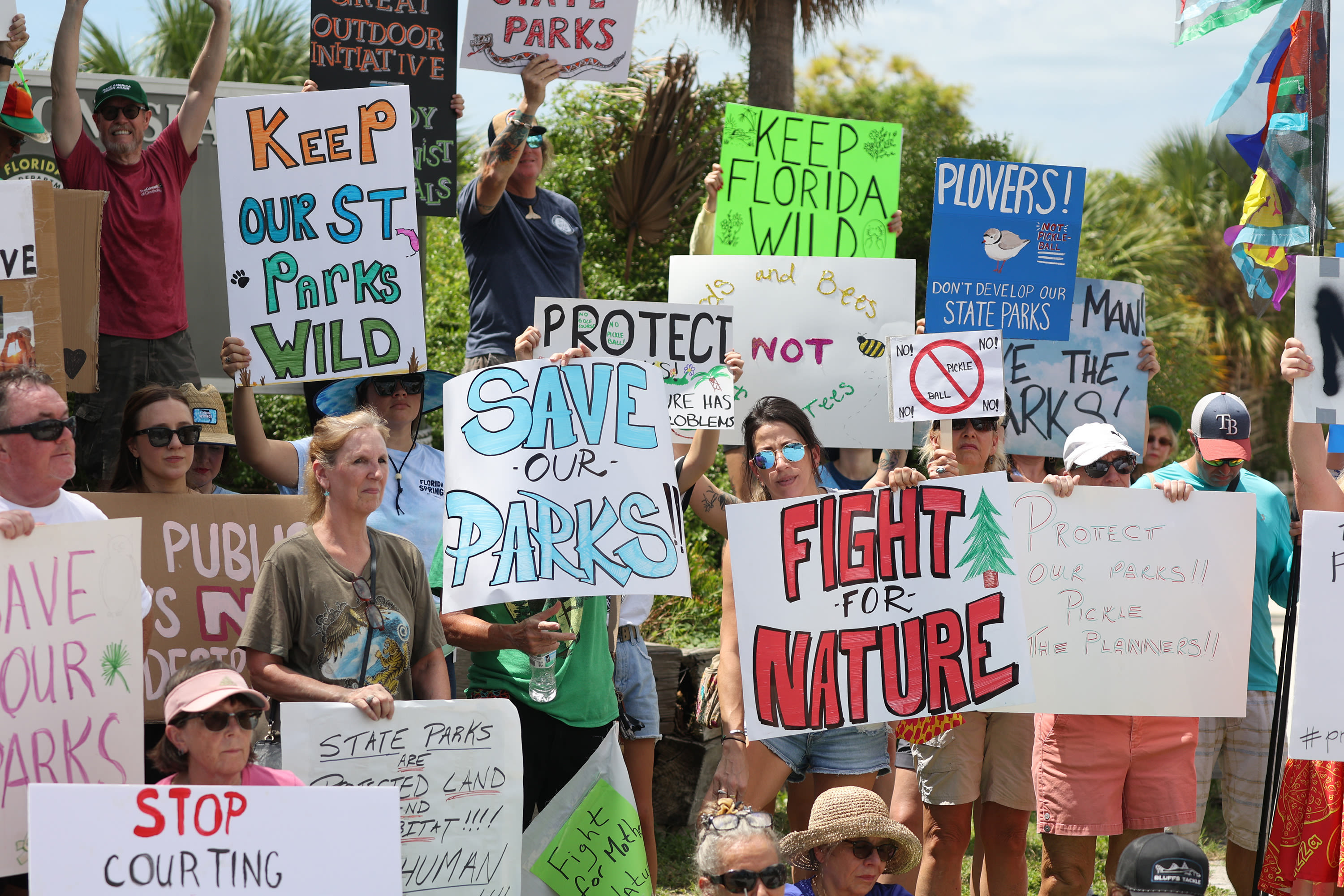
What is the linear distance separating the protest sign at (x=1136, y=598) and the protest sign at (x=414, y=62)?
3201 mm

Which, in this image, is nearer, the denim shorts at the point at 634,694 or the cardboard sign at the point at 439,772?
the cardboard sign at the point at 439,772

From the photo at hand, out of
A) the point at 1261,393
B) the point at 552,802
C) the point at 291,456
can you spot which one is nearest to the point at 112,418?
the point at 291,456

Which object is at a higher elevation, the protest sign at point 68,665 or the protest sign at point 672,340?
the protest sign at point 672,340

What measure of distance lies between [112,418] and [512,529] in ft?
6.90

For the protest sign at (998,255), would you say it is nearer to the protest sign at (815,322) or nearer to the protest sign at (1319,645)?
the protest sign at (815,322)

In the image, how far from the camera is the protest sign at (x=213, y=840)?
130 inches

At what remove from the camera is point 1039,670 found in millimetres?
5238

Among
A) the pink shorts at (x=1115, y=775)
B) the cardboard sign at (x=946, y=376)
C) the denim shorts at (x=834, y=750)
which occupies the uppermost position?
the cardboard sign at (x=946, y=376)

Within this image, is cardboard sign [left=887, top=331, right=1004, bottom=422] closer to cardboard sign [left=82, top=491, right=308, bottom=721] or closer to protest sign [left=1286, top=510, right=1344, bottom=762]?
protest sign [left=1286, top=510, right=1344, bottom=762]

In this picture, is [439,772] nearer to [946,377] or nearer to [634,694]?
[634,694]

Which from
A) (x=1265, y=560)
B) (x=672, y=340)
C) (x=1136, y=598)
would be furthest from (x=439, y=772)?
(x=1265, y=560)

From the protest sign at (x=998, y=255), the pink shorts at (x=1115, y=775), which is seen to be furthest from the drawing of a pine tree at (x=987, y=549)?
the protest sign at (x=998, y=255)

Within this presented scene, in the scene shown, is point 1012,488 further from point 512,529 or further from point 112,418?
point 112,418

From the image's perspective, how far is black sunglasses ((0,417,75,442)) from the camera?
397 cm
